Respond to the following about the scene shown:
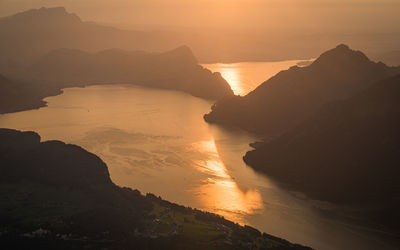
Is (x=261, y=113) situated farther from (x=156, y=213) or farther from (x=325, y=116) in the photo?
(x=156, y=213)

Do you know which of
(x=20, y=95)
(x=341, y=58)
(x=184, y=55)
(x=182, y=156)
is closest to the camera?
(x=182, y=156)

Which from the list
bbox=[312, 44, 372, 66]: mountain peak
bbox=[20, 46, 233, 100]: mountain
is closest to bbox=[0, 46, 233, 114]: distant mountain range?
bbox=[20, 46, 233, 100]: mountain

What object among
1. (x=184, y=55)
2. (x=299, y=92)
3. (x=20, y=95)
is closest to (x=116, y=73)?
(x=184, y=55)

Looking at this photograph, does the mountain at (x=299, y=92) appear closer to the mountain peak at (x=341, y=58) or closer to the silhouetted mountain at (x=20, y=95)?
the mountain peak at (x=341, y=58)

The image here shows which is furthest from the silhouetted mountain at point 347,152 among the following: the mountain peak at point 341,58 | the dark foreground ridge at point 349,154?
the mountain peak at point 341,58

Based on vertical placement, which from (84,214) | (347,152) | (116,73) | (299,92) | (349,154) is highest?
(116,73)

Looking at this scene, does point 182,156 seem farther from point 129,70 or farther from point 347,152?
point 129,70
